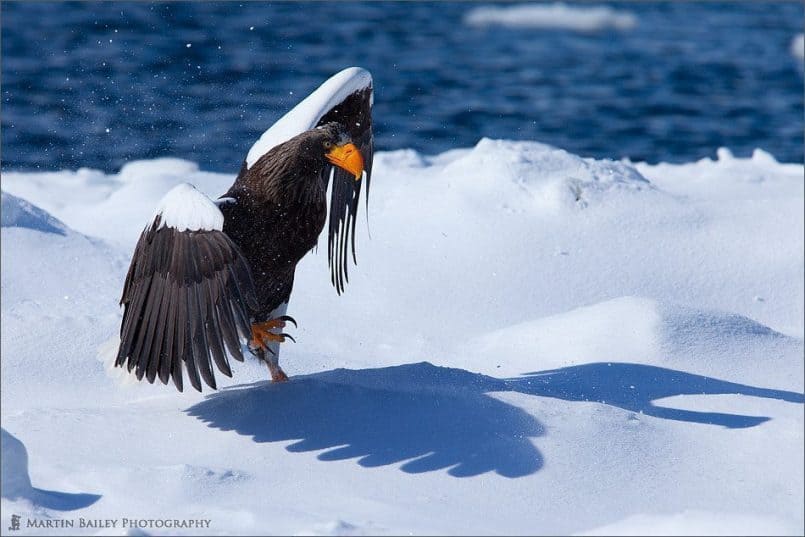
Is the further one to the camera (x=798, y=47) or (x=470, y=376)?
(x=798, y=47)

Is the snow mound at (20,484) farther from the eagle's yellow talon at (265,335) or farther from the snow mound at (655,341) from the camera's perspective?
the snow mound at (655,341)

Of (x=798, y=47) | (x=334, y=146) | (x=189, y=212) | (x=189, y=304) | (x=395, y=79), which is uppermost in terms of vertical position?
(x=334, y=146)

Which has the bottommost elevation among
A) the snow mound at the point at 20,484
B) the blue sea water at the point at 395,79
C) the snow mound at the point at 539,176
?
the blue sea water at the point at 395,79

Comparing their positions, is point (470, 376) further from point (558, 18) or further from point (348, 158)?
point (558, 18)

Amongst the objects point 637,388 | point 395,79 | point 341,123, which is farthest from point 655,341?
point 395,79

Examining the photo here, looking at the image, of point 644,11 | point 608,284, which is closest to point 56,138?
point 608,284

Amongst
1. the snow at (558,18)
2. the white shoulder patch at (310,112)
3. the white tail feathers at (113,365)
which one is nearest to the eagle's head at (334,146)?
the white shoulder patch at (310,112)

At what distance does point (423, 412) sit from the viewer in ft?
10.4

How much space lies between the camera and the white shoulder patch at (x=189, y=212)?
10.2 ft

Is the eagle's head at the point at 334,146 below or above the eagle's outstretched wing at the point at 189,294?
above

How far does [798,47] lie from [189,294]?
1297 cm

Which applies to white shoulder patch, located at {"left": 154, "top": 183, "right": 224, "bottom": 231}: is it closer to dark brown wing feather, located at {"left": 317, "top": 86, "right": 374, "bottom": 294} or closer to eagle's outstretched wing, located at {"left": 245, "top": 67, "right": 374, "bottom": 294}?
eagle's outstretched wing, located at {"left": 245, "top": 67, "right": 374, "bottom": 294}

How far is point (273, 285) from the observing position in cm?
355

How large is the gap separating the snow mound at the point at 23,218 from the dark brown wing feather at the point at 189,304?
5.16 feet
